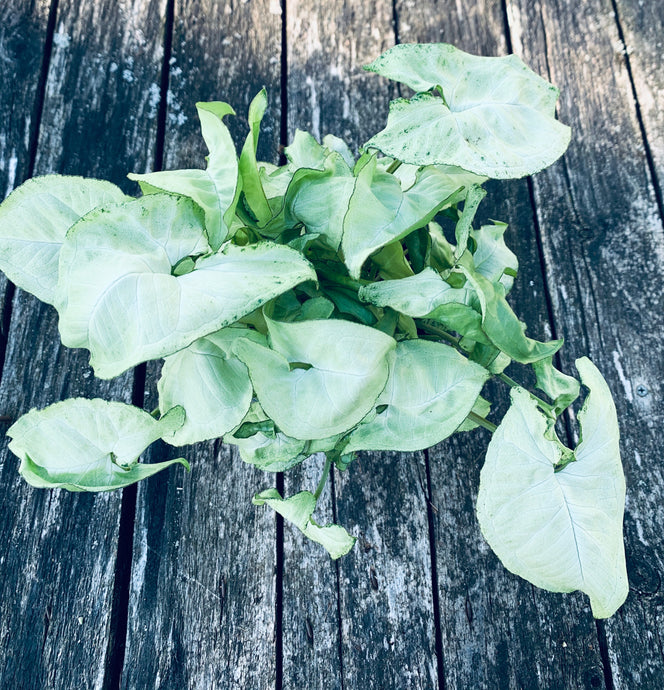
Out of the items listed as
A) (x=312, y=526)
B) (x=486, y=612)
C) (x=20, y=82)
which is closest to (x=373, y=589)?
(x=486, y=612)

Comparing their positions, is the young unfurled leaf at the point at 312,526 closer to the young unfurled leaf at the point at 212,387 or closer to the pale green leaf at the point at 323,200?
the young unfurled leaf at the point at 212,387

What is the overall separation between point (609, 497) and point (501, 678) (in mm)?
300

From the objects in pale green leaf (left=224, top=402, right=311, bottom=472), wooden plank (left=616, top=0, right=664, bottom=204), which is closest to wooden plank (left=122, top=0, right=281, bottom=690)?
pale green leaf (left=224, top=402, right=311, bottom=472)

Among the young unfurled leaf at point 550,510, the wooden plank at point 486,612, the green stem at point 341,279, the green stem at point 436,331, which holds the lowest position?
the wooden plank at point 486,612

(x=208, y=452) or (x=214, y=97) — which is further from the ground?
(x=214, y=97)

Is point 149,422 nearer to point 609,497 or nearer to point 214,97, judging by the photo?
point 609,497

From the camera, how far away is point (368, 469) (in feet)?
2.17

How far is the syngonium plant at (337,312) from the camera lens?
14.4 inches

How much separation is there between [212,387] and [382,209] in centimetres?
17

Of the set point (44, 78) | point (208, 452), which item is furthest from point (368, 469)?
point (44, 78)

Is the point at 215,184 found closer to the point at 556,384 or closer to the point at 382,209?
the point at 382,209

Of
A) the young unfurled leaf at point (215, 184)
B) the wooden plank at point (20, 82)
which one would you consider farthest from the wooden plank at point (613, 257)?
the wooden plank at point (20, 82)

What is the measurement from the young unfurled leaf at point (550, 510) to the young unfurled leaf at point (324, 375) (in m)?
0.09

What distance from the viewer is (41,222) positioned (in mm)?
429
